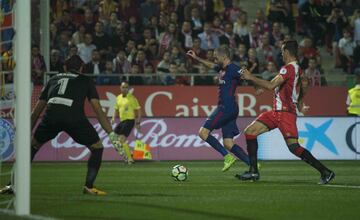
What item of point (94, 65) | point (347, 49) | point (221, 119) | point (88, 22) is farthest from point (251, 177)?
point (347, 49)

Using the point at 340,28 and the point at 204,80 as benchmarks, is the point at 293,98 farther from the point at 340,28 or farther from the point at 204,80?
the point at 340,28

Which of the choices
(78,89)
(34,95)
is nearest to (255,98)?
(34,95)

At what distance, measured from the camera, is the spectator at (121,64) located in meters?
25.1

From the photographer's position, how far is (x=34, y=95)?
76.1ft

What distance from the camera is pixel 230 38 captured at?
2669 centimetres

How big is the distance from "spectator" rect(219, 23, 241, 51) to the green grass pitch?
8.47 meters

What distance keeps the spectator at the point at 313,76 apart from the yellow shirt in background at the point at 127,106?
214 inches

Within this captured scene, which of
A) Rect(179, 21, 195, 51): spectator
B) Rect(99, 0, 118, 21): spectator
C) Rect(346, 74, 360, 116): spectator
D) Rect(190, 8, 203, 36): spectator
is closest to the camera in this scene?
Rect(346, 74, 360, 116): spectator

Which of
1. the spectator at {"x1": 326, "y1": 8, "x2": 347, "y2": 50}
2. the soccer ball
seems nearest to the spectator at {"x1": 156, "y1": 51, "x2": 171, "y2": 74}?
the spectator at {"x1": 326, "y1": 8, "x2": 347, "y2": 50}

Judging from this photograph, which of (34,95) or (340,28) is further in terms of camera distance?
(340,28)

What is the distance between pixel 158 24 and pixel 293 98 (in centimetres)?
1244

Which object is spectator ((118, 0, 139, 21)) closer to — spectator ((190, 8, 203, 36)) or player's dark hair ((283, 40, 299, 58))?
spectator ((190, 8, 203, 36))

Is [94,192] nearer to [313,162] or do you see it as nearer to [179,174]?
[179,174]

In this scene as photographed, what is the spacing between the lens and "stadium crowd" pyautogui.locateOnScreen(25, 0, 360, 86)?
25156mm
